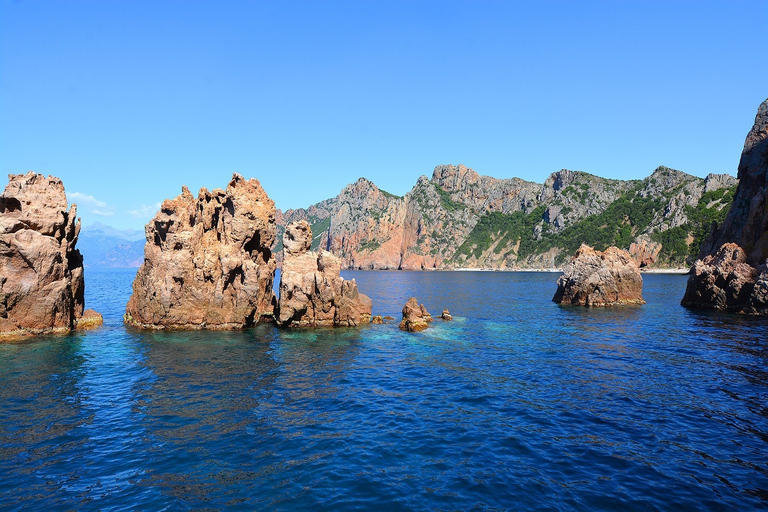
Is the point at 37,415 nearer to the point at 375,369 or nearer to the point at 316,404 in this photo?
the point at 316,404

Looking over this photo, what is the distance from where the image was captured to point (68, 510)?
14.4 metres

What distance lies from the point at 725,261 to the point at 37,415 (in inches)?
3206

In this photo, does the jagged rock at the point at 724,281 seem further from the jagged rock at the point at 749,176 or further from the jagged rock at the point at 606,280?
the jagged rock at the point at 749,176

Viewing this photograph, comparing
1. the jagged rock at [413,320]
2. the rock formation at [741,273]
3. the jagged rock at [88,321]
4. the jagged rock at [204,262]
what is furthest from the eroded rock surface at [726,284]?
the jagged rock at [88,321]

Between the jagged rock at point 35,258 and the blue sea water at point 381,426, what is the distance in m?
3.61

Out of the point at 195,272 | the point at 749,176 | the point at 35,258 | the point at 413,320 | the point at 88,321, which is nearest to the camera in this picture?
the point at 35,258

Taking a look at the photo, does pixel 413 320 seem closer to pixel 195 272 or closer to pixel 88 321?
pixel 195 272

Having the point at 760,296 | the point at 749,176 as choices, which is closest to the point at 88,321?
the point at 760,296

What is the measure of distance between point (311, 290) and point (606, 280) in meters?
54.1

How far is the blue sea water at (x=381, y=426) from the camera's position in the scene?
1562cm

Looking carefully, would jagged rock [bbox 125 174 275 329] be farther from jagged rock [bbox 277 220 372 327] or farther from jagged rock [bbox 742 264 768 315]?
jagged rock [bbox 742 264 768 315]

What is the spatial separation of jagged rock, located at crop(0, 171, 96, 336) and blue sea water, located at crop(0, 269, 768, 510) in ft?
11.8

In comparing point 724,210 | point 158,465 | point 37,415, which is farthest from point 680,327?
point 724,210

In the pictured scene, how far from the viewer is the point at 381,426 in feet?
72.1
